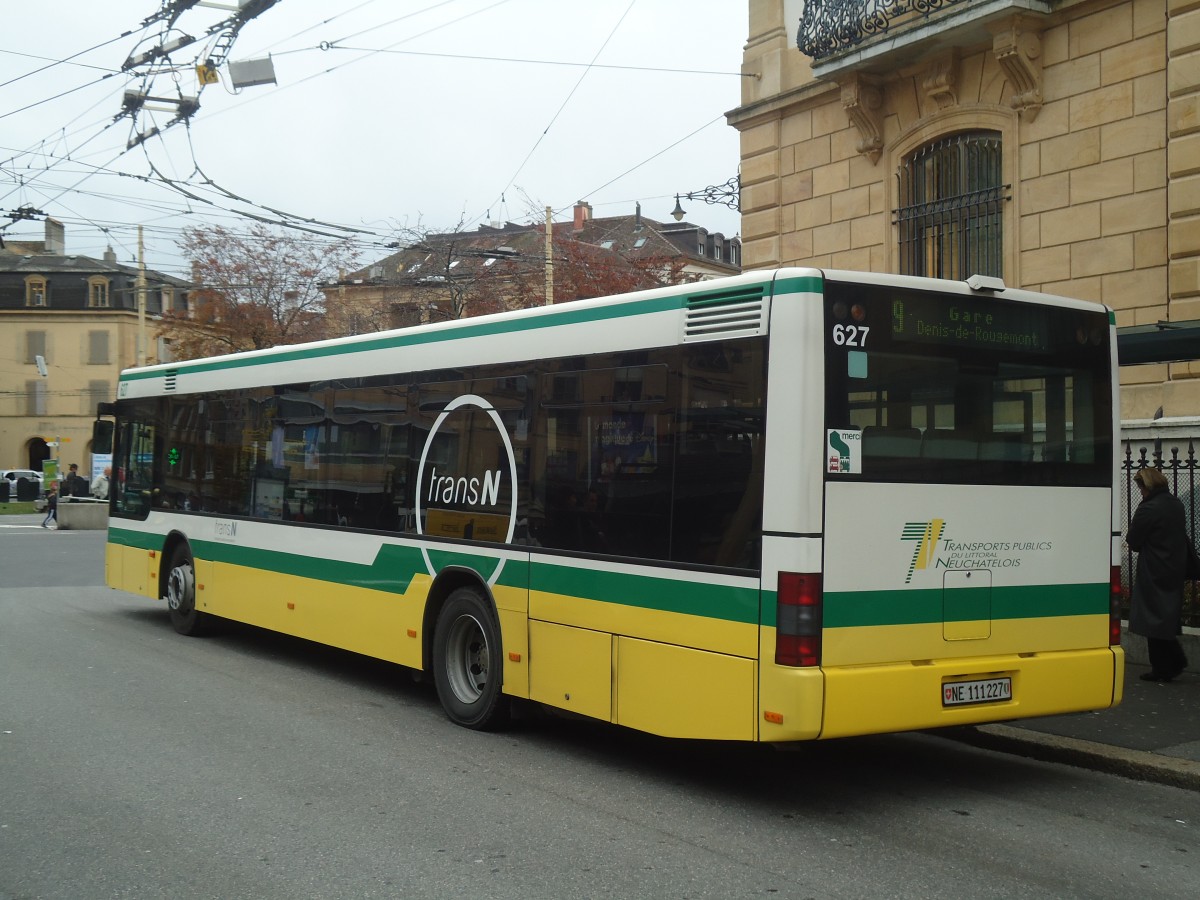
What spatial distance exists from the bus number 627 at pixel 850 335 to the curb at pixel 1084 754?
3188 millimetres

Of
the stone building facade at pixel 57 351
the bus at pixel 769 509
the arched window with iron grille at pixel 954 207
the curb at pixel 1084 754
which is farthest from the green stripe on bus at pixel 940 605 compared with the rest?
the stone building facade at pixel 57 351

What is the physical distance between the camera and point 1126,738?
817 cm

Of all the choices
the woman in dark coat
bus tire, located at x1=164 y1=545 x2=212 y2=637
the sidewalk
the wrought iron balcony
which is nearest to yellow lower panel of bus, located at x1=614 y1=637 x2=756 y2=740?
the sidewalk

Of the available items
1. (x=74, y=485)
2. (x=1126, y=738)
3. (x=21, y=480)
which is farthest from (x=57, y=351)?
(x=1126, y=738)

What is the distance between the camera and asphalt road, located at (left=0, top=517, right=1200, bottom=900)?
543cm

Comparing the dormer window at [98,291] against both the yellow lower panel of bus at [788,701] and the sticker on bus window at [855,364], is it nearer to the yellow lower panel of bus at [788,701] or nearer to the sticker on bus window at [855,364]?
the sticker on bus window at [855,364]

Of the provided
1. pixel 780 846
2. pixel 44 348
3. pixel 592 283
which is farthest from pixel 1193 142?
pixel 44 348

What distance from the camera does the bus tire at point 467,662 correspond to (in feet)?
28.2

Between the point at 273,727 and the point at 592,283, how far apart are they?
24256mm

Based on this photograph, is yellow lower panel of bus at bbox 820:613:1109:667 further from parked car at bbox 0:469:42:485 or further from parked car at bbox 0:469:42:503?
parked car at bbox 0:469:42:485

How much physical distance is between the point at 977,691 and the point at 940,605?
529mm

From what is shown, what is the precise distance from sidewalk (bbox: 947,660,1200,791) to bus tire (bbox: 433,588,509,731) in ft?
10.4

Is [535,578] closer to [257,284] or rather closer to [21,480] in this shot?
[257,284]

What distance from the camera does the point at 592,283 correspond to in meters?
32.1
